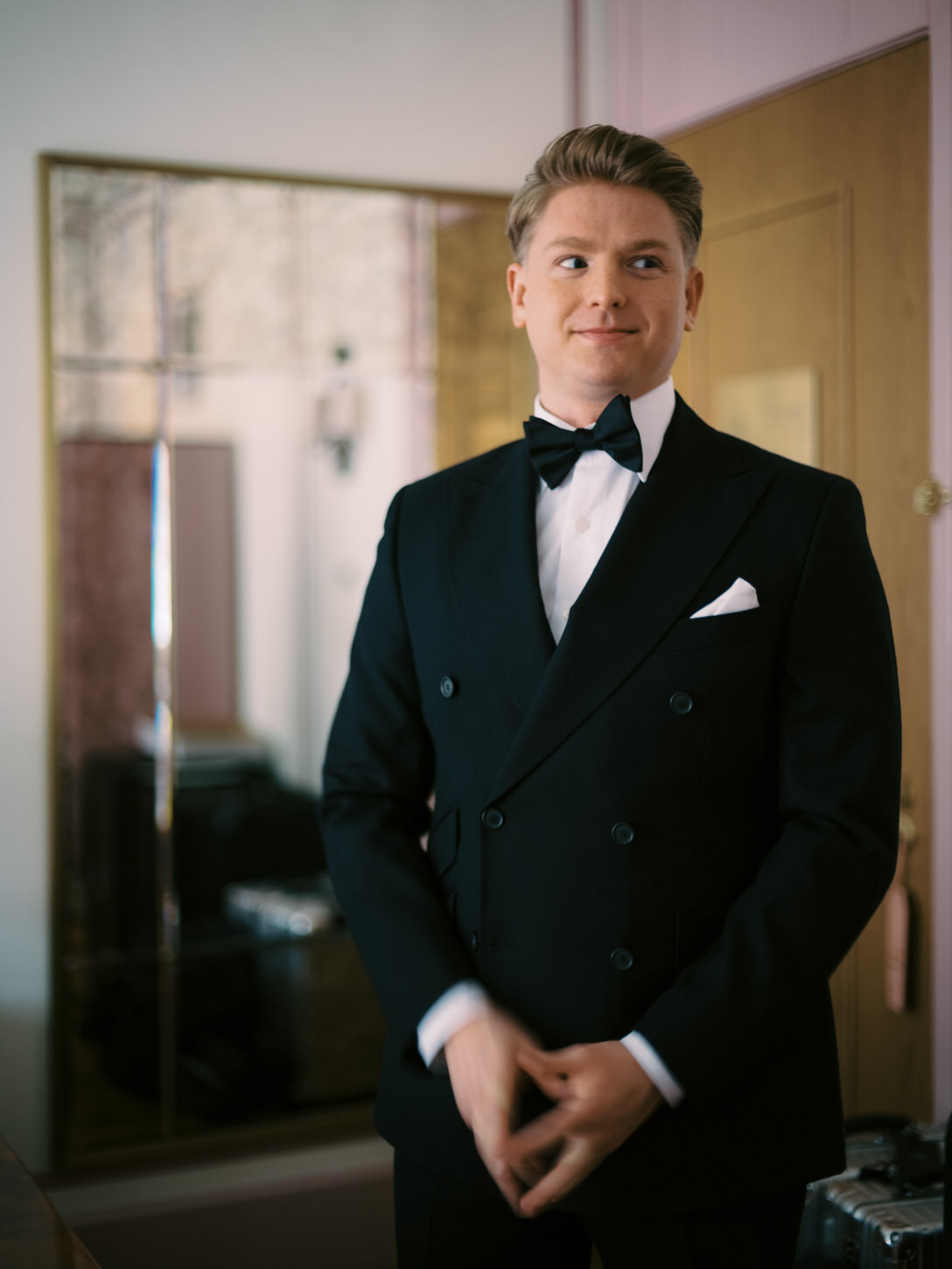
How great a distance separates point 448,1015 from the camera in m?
1.20

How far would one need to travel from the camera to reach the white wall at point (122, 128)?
8.10 feet

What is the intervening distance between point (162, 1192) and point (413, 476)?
1.60 m

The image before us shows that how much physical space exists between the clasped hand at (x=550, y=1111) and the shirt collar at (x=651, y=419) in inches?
22.6

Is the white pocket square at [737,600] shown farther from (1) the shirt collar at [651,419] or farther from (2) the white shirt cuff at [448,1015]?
(2) the white shirt cuff at [448,1015]

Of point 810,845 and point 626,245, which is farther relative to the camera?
point 626,245

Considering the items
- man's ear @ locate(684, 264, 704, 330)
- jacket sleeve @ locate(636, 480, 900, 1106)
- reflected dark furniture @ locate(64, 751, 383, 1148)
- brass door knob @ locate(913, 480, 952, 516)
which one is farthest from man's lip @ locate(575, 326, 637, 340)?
reflected dark furniture @ locate(64, 751, 383, 1148)

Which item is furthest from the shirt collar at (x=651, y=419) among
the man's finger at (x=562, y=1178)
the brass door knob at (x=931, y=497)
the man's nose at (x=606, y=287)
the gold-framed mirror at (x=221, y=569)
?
the gold-framed mirror at (x=221, y=569)

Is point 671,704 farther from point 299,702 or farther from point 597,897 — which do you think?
point 299,702

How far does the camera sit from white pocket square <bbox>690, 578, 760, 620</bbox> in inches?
47.6

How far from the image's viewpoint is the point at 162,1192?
104 inches

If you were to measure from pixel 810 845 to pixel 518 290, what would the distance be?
67cm

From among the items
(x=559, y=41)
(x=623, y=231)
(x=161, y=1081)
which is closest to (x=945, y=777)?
(x=623, y=231)

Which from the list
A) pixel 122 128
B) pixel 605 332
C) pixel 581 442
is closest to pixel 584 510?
pixel 581 442

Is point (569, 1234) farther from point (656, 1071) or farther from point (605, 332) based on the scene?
point (605, 332)
